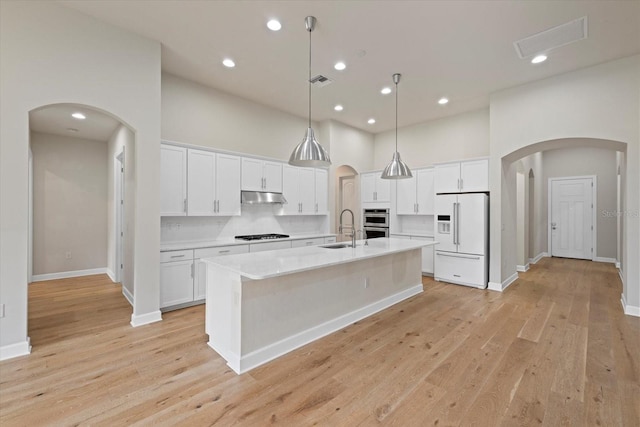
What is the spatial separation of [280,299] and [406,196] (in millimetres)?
4511

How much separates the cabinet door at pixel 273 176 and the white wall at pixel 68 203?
3.86 metres

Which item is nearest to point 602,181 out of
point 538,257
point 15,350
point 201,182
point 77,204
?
point 538,257

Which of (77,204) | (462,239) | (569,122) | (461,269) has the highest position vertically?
(569,122)

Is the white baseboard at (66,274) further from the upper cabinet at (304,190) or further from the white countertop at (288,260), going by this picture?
the white countertop at (288,260)

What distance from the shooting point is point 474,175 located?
17.7 feet

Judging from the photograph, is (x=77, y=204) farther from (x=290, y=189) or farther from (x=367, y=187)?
(x=367, y=187)

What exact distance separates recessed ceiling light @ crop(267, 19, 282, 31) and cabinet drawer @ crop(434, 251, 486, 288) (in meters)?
4.73

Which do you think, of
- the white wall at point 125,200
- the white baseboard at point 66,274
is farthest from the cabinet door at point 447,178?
the white baseboard at point 66,274

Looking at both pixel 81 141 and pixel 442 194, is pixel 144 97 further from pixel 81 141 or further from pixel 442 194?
pixel 442 194

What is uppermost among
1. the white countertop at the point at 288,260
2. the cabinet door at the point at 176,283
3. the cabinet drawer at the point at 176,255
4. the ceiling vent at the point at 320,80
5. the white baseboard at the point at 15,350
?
the ceiling vent at the point at 320,80

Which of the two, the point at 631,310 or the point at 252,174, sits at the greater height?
the point at 252,174

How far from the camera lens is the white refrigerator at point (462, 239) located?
519 cm

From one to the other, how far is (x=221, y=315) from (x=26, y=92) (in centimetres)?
289

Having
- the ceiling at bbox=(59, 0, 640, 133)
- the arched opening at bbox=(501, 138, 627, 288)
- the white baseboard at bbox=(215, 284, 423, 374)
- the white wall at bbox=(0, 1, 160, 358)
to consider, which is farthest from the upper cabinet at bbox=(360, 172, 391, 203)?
the white wall at bbox=(0, 1, 160, 358)
